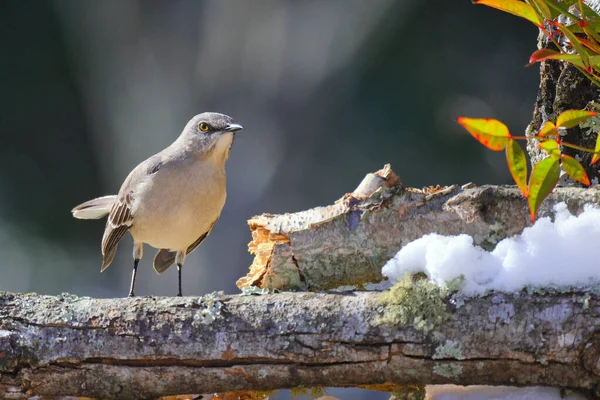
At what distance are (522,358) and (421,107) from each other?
10.4 feet

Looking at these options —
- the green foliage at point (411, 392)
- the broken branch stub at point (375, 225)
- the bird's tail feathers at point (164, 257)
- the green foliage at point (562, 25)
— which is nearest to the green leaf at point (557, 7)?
the green foliage at point (562, 25)

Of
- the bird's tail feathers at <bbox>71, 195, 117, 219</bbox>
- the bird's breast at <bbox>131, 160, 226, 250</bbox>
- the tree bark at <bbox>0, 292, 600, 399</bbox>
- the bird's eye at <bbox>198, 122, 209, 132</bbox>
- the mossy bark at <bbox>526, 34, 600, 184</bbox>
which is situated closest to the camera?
the tree bark at <bbox>0, 292, 600, 399</bbox>

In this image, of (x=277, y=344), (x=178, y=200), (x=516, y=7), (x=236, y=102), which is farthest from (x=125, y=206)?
(x=236, y=102)

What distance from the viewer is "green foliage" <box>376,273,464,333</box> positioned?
175 centimetres

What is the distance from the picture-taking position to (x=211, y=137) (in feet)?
9.84

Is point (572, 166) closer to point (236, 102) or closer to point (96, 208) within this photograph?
point (96, 208)

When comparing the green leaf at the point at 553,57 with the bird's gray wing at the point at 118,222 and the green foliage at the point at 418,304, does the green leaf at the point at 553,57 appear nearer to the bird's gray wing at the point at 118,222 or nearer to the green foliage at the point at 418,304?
the green foliage at the point at 418,304

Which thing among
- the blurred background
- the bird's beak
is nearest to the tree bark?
the bird's beak

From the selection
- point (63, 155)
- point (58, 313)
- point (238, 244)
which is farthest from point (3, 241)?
point (58, 313)

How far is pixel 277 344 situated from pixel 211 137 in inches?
54.7

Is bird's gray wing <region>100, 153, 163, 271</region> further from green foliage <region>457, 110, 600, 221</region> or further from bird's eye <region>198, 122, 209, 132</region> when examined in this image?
green foliage <region>457, 110, 600, 221</region>

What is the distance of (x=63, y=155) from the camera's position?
5395 mm

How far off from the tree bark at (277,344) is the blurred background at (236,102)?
305cm

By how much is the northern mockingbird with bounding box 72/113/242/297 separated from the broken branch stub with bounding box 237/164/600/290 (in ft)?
2.72
